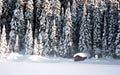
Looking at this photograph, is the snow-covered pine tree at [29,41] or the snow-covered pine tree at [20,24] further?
the snow-covered pine tree at [20,24]

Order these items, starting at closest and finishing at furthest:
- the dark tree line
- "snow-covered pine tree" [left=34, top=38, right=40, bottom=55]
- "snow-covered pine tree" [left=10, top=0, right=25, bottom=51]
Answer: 1. the dark tree line
2. "snow-covered pine tree" [left=34, top=38, right=40, bottom=55]
3. "snow-covered pine tree" [left=10, top=0, right=25, bottom=51]

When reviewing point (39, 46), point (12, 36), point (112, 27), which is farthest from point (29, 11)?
point (112, 27)

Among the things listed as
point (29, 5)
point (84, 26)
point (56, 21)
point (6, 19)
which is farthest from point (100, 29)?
point (6, 19)

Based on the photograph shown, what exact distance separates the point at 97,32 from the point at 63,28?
9155 millimetres

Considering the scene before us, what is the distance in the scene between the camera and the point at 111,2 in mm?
76188

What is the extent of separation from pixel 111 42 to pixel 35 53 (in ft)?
60.2

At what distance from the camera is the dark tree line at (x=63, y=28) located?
238 feet

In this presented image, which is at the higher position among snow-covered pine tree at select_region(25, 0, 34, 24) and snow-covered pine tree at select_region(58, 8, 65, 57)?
snow-covered pine tree at select_region(25, 0, 34, 24)

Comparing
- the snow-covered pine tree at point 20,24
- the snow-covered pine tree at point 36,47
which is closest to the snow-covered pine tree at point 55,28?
the snow-covered pine tree at point 36,47

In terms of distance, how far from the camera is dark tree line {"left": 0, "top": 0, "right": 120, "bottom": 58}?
72512 millimetres

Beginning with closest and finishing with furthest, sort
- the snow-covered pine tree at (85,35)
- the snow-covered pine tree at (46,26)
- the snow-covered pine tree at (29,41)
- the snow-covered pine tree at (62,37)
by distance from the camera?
the snow-covered pine tree at (85,35), the snow-covered pine tree at (62,37), the snow-covered pine tree at (46,26), the snow-covered pine tree at (29,41)

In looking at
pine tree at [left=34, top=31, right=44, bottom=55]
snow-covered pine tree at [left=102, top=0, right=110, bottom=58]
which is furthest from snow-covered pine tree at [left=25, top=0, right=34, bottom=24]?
snow-covered pine tree at [left=102, top=0, right=110, bottom=58]

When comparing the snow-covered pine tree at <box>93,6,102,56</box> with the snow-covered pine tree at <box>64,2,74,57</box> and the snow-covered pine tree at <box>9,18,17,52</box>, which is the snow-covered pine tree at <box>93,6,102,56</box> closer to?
the snow-covered pine tree at <box>64,2,74,57</box>

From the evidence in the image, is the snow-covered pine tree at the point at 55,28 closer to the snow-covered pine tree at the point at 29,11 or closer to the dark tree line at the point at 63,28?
the dark tree line at the point at 63,28
